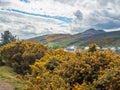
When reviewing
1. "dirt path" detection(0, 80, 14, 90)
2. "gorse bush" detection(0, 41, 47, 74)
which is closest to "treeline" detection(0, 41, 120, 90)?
"dirt path" detection(0, 80, 14, 90)

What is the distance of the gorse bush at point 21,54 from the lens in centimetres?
4525

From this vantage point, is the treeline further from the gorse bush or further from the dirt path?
the gorse bush

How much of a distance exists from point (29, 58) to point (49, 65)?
13313 millimetres

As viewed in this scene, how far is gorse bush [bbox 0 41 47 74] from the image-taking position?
45.2 metres

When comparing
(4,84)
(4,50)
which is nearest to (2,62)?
(4,50)

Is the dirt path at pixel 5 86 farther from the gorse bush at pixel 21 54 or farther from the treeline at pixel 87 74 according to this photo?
the gorse bush at pixel 21 54

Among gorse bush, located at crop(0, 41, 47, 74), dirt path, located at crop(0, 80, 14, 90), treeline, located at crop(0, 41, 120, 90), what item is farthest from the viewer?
gorse bush, located at crop(0, 41, 47, 74)

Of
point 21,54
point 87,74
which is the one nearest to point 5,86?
point 87,74

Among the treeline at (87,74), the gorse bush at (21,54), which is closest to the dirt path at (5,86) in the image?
the treeline at (87,74)

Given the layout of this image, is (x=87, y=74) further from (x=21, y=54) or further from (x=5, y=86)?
(x=21, y=54)

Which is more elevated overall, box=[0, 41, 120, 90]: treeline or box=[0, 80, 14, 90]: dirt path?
box=[0, 41, 120, 90]: treeline

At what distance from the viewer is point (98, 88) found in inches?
760

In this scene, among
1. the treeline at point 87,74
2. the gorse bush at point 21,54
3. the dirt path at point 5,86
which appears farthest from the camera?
the gorse bush at point 21,54

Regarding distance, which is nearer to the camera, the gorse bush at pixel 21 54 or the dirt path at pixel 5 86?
the dirt path at pixel 5 86
